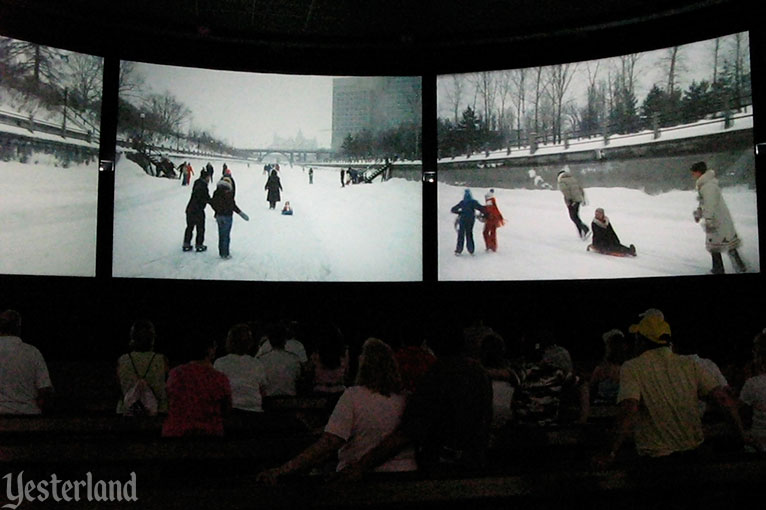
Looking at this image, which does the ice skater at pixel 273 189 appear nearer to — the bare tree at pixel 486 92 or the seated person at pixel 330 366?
the bare tree at pixel 486 92

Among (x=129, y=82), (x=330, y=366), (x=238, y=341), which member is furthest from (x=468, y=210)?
(x=238, y=341)

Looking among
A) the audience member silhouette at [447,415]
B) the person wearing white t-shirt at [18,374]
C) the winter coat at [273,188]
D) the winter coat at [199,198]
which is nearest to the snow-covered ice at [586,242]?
the winter coat at [273,188]

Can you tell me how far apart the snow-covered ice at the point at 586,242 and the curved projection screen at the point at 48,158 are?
4079 mm

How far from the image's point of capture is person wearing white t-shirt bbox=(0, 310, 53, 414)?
472cm

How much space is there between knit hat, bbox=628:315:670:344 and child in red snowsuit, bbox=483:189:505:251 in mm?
6366

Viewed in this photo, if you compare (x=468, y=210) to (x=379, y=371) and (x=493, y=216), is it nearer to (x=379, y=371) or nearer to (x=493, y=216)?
(x=493, y=216)

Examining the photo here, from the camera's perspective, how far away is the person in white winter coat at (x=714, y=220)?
28.5 ft

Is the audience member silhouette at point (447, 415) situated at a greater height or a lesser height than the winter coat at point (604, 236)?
lesser

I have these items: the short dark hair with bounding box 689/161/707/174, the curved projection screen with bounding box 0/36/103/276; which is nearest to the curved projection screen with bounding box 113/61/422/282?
the curved projection screen with bounding box 0/36/103/276

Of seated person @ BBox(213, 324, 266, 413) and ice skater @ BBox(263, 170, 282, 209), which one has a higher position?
ice skater @ BBox(263, 170, 282, 209)

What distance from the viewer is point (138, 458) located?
344 cm

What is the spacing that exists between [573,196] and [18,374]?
21.7 ft

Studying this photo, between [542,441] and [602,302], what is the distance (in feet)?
19.7

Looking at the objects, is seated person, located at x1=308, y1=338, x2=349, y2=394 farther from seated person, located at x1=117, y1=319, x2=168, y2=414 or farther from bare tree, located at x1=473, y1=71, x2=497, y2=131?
bare tree, located at x1=473, y1=71, x2=497, y2=131
